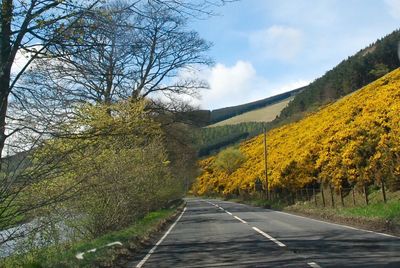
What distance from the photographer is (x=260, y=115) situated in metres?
160

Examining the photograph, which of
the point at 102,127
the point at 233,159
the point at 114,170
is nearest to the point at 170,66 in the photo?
the point at 114,170

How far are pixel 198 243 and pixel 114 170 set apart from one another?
12.0 ft

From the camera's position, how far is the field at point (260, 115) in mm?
152375

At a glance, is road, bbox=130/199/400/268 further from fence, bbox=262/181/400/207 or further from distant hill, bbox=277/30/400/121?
distant hill, bbox=277/30/400/121

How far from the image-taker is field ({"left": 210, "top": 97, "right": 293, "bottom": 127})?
15238 cm

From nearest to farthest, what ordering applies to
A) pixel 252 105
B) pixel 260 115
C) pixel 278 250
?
pixel 278 250 → pixel 260 115 → pixel 252 105

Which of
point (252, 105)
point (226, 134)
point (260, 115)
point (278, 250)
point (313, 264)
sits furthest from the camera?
point (252, 105)

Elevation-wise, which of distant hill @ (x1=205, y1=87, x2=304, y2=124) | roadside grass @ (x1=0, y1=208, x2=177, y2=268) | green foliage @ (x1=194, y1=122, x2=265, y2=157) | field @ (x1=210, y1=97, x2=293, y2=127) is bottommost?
roadside grass @ (x1=0, y1=208, x2=177, y2=268)

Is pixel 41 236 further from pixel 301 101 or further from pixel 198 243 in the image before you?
pixel 301 101

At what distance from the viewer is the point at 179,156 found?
38.8 metres

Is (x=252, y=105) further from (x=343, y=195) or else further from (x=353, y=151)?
(x=353, y=151)

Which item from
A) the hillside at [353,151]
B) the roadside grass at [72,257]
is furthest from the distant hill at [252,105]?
the roadside grass at [72,257]

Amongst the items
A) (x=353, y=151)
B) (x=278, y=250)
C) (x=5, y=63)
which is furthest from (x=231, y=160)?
(x=5, y=63)

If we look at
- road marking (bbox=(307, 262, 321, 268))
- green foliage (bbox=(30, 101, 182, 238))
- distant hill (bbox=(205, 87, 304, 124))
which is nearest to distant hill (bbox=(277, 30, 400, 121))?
green foliage (bbox=(30, 101, 182, 238))
